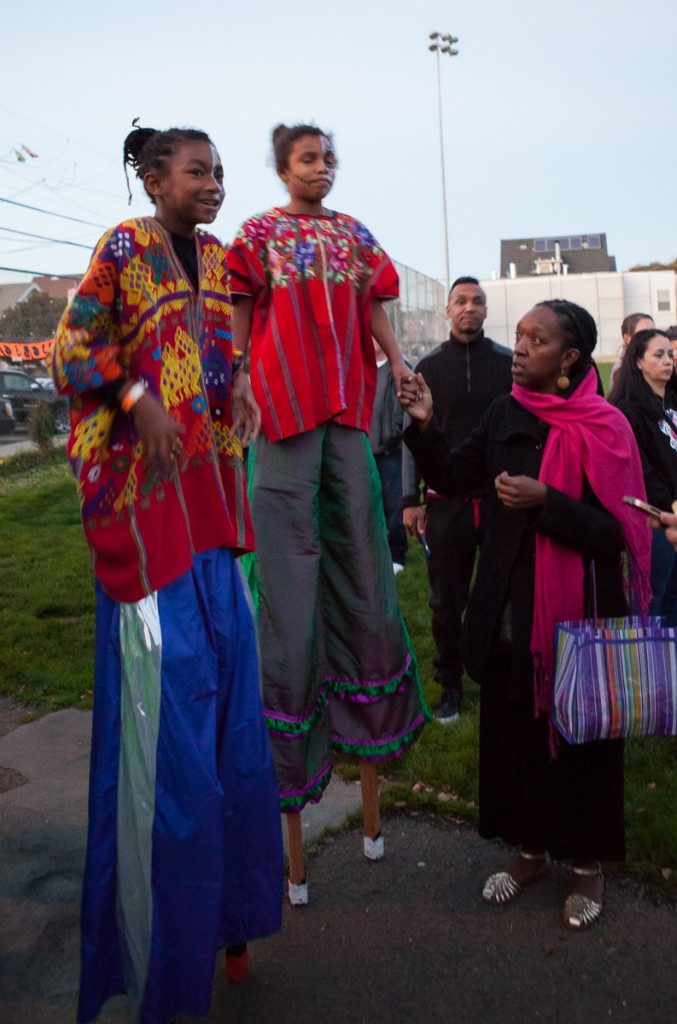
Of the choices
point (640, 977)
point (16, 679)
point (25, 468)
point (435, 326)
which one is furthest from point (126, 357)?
point (435, 326)

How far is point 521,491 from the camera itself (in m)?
3.05

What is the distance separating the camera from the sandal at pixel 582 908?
3137mm

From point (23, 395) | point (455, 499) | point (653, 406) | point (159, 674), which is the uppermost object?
point (23, 395)

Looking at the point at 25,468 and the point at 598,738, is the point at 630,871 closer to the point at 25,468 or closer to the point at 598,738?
the point at 598,738

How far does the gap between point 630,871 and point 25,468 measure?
41.6 ft

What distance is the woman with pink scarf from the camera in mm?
3111

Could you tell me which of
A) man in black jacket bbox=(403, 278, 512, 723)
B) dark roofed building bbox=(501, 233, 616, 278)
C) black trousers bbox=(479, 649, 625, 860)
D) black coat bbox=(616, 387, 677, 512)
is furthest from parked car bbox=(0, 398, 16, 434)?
dark roofed building bbox=(501, 233, 616, 278)

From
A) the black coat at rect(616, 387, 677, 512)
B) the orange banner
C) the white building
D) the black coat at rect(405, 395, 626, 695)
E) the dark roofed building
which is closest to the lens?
the black coat at rect(405, 395, 626, 695)

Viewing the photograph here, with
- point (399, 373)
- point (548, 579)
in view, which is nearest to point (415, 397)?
point (399, 373)

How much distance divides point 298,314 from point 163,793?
160 cm

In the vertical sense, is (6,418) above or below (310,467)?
above

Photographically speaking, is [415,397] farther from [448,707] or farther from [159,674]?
[448,707]

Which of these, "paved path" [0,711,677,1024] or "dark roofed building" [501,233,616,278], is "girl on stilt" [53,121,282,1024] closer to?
"paved path" [0,711,677,1024]

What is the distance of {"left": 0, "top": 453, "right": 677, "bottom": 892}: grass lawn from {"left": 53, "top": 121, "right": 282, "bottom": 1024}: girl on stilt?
1.47m
